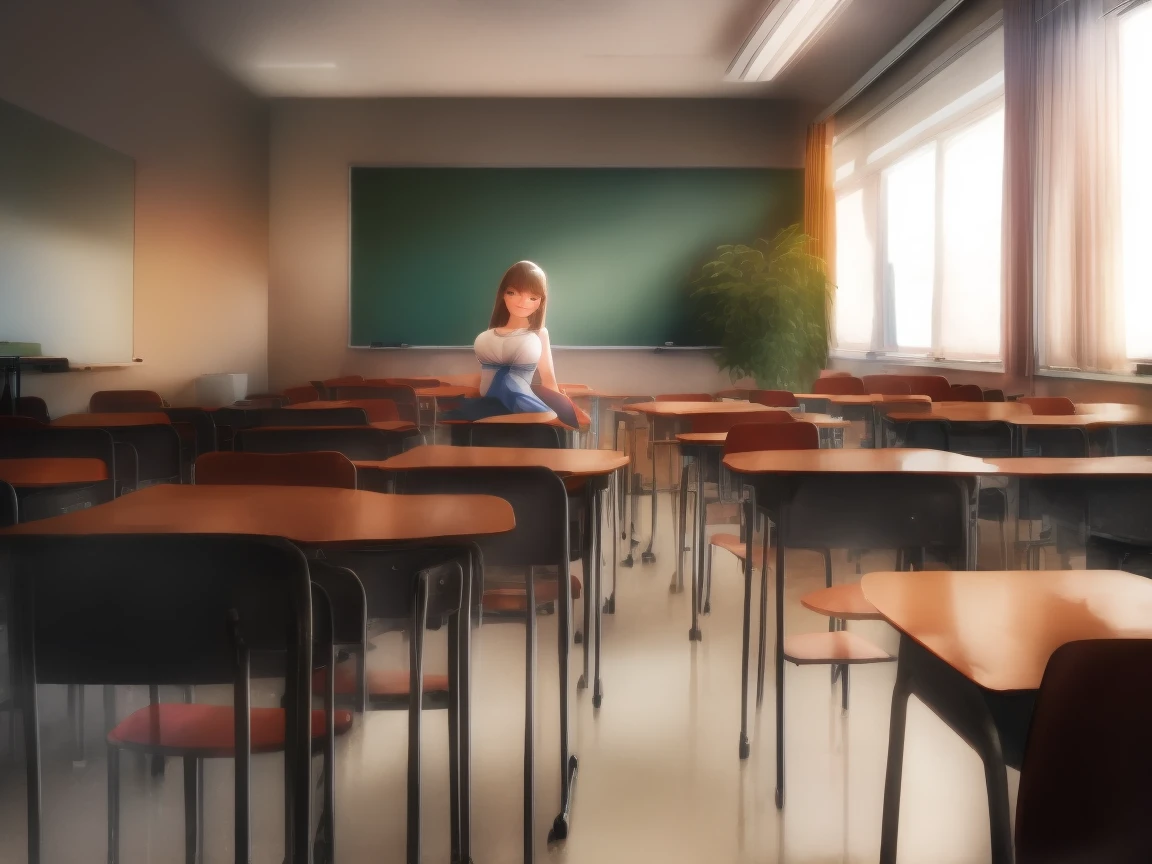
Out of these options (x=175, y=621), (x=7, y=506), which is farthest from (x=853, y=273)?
(x=175, y=621)

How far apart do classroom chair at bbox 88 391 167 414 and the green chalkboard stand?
381cm

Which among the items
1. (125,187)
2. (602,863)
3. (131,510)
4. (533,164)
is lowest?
(602,863)

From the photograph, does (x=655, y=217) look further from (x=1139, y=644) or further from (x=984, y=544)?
(x=1139, y=644)

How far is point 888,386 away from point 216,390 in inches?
206

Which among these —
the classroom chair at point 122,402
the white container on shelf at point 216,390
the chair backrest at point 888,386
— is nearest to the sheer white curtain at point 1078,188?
the chair backrest at point 888,386

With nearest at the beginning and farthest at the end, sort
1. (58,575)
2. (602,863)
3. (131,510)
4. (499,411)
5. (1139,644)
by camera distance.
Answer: (1139,644), (58,575), (131,510), (602,863), (499,411)

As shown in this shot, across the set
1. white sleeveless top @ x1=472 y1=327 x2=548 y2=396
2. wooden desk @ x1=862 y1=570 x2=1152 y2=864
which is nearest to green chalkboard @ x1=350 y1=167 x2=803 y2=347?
white sleeveless top @ x1=472 y1=327 x2=548 y2=396

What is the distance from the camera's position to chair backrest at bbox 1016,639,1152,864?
70 centimetres

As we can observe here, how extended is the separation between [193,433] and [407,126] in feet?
17.8

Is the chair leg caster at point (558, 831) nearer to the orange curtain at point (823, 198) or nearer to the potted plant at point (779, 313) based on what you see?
the potted plant at point (779, 313)

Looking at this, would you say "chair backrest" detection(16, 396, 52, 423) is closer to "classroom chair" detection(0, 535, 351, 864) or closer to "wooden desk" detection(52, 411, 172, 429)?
"wooden desk" detection(52, 411, 172, 429)

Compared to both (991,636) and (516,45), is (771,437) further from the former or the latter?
(516,45)

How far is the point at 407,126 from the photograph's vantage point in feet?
28.5

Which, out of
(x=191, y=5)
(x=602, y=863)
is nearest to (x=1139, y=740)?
(x=602, y=863)
